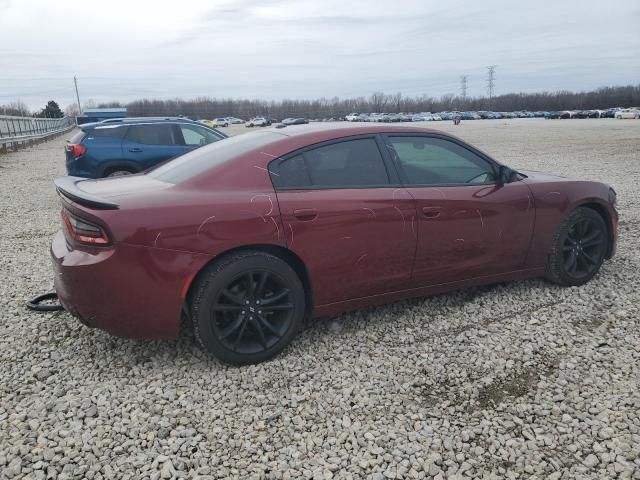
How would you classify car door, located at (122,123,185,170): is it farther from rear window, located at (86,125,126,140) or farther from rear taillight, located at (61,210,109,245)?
rear taillight, located at (61,210,109,245)

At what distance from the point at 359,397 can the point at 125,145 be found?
779cm

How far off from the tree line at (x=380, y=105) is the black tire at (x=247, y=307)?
325 ft

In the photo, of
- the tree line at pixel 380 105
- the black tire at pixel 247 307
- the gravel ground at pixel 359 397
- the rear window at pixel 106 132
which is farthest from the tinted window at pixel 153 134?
the tree line at pixel 380 105

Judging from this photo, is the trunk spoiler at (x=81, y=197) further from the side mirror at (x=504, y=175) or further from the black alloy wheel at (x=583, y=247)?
the black alloy wheel at (x=583, y=247)

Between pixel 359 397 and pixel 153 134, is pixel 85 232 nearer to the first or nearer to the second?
pixel 359 397

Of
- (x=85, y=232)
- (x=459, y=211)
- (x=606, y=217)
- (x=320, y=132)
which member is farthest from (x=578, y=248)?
(x=85, y=232)

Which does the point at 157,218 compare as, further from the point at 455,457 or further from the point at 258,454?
the point at 455,457

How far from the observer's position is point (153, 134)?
31.2 ft

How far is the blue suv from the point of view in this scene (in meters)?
9.04

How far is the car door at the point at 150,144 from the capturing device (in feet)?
30.3

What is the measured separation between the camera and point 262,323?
10.8 ft

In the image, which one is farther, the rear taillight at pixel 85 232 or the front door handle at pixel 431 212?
the front door handle at pixel 431 212

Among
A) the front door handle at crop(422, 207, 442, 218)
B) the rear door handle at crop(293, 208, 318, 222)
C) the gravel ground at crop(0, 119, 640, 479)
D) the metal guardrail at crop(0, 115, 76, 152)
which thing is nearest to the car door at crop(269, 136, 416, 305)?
the rear door handle at crop(293, 208, 318, 222)

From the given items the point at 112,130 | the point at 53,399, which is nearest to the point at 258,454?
the point at 53,399
